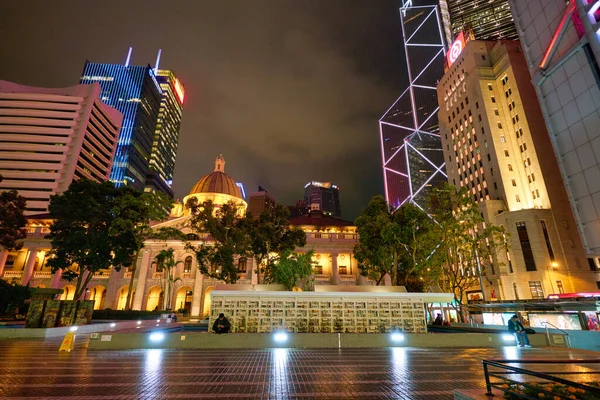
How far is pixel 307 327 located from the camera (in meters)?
18.3

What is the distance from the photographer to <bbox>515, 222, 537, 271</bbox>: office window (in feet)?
165

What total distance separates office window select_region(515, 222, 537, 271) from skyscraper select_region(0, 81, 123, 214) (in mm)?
111683

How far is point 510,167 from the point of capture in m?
61.1

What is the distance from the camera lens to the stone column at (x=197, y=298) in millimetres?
50594

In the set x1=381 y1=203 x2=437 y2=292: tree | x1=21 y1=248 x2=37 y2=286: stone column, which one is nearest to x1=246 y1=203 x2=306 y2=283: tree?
x1=381 y1=203 x2=437 y2=292: tree

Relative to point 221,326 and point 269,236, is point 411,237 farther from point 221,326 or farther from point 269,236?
point 221,326

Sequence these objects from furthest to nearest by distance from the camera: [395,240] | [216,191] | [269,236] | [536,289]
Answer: [216,191] < [536,289] < [269,236] < [395,240]

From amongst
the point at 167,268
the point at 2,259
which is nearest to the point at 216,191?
the point at 167,268

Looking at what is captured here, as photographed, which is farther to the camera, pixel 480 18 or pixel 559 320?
pixel 480 18

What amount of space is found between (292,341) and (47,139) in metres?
113

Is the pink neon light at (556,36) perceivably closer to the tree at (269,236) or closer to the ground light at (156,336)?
the tree at (269,236)

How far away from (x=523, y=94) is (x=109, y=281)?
84.2 metres

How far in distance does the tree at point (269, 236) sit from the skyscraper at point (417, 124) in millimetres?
65813

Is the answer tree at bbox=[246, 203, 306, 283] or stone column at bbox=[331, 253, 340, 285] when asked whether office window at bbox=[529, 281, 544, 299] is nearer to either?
stone column at bbox=[331, 253, 340, 285]
